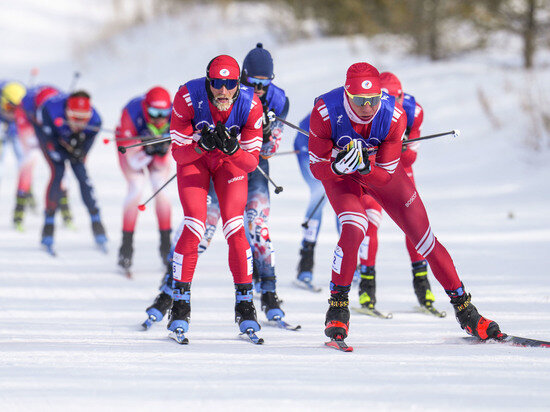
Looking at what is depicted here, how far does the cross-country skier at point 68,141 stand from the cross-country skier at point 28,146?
2.83 feet

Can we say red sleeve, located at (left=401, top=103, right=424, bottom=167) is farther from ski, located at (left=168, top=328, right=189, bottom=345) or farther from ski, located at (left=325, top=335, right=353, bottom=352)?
ski, located at (left=168, top=328, right=189, bottom=345)

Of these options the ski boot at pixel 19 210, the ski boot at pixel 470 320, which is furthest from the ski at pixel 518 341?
the ski boot at pixel 19 210

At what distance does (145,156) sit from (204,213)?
117 inches

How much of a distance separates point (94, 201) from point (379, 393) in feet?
19.9

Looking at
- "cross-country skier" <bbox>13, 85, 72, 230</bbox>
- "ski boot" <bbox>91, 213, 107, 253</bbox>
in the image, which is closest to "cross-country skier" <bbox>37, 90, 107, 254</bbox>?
"ski boot" <bbox>91, 213, 107, 253</bbox>

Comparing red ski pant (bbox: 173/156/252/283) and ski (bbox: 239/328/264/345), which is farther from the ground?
red ski pant (bbox: 173/156/252/283)

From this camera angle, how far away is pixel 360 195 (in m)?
5.71

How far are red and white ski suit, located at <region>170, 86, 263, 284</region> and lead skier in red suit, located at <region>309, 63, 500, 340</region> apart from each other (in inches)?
19.7

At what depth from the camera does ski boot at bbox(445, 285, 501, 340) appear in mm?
5570

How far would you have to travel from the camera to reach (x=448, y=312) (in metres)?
6.92

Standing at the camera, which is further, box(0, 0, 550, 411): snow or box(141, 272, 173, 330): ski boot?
box(141, 272, 173, 330): ski boot

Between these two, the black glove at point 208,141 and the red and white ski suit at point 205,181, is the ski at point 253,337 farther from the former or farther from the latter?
the black glove at point 208,141

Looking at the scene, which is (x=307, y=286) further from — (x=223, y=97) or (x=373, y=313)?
(x=223, y=97)

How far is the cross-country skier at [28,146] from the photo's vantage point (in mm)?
10633
